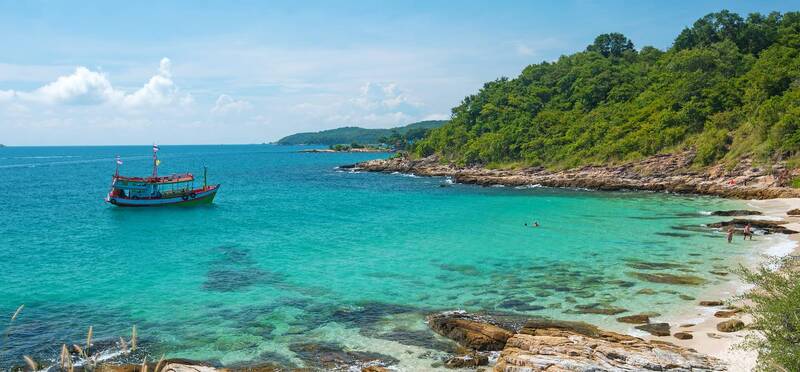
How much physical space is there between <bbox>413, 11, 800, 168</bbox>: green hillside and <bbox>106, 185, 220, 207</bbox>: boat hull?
5558 centimetres

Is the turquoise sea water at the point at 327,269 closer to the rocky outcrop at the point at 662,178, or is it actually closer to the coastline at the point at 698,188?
the coastline at the point at 698,188

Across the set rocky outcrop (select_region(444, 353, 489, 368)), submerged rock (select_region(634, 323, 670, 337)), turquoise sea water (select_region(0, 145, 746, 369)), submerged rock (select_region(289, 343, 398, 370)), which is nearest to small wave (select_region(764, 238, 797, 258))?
turquoise sea water (select_region(0, 145, 746, 369))

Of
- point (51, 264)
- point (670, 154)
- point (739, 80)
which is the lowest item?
point (51, 264)

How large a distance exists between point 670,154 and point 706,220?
3440 cm

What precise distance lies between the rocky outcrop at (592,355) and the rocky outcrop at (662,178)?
4883cm

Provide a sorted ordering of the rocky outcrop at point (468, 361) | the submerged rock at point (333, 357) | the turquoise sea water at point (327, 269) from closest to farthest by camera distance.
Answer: the rocky outcrop at point (468, 361), the submerged rock at point (333, 357), the turquoise sea water at point (327, 269)

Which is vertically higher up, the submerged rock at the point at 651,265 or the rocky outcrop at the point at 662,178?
the rocky outcrop at the point at 662,178

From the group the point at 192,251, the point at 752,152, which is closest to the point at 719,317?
the point at 192,251

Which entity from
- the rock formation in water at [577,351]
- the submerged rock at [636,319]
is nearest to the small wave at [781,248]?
the submerged rock at [636,319]

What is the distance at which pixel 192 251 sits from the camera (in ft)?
131

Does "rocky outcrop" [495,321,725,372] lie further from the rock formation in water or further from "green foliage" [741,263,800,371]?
"green foliage" [741,263,800,371]

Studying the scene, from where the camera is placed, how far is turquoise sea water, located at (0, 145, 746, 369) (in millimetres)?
22219

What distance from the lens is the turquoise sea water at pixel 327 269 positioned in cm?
2222

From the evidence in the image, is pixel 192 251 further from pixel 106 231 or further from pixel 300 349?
pixel 300 349
